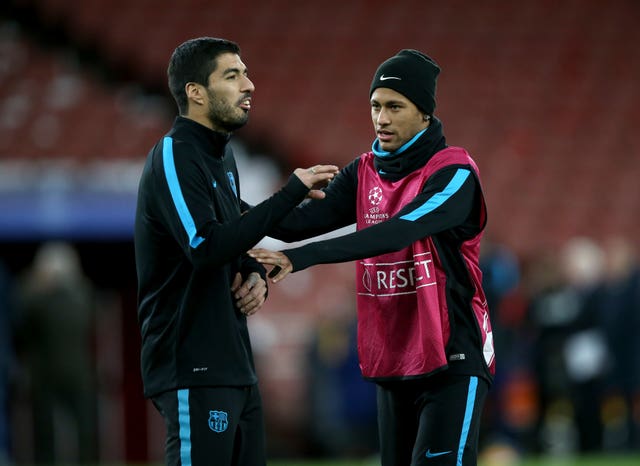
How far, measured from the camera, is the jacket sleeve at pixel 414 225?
5.01m

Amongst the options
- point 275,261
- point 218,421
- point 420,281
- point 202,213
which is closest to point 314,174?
point 275,261

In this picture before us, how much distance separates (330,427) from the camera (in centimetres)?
1256

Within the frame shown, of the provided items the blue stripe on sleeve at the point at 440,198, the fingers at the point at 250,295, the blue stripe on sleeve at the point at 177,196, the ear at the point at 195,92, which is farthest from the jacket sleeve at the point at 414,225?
the ear at the point at 195,92

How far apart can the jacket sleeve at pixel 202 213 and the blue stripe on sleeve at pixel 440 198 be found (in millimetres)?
430

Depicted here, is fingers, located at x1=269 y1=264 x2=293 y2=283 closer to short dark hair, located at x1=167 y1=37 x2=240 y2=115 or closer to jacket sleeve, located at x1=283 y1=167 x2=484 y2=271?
jacket sleeve, located at x1=283 y1=167 x2=484 y2=271

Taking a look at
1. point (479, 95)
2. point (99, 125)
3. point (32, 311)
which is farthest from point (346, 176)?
point (479, 95)

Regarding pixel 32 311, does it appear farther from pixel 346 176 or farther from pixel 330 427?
pixel 346 176

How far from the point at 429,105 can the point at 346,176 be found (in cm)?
52

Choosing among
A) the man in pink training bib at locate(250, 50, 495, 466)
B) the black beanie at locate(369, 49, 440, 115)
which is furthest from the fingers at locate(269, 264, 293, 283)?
the black beanie at locate(369, 49, 440, 115)

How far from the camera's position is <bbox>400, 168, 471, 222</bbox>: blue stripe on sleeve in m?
5.07

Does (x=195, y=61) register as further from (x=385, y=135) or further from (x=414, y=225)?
(x=414, y=225)

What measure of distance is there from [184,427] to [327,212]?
1177 mm

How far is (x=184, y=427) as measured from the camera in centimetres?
490

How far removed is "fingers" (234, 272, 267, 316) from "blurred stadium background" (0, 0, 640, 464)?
6048 millimetres
